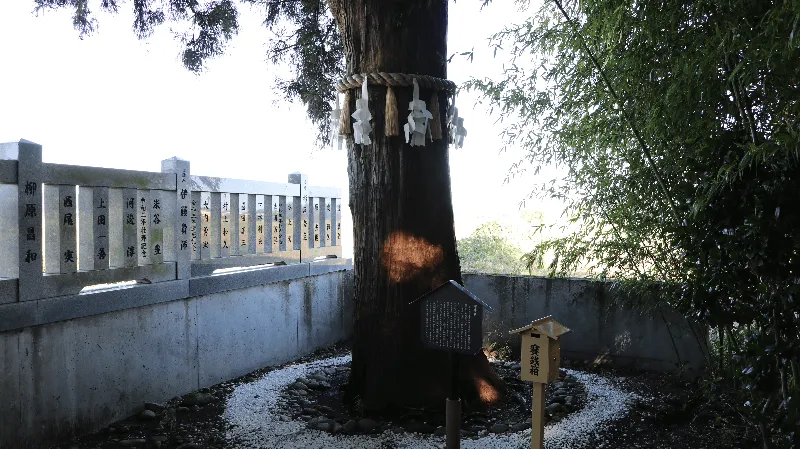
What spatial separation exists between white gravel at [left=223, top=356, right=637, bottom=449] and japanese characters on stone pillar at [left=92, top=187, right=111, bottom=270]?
1447 mm

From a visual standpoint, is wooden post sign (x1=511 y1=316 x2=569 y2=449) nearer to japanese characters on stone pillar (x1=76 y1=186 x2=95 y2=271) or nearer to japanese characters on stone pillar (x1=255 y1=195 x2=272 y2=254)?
japanese characters on stone pillar (x1=76 y1=186 x2=95 y2=271)

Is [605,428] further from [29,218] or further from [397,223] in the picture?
[29,218]

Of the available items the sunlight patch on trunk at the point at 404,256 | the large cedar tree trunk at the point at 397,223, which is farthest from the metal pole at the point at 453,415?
the sunlight patch on trunk at the point at 404,256

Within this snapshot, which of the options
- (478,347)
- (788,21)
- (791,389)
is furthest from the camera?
(478,347)

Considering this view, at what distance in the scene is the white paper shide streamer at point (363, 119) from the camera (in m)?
4.34

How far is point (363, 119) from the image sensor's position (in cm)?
435

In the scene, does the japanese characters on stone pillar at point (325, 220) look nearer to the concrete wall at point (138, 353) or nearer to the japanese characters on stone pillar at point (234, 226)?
the concrete wall at point (138, 353)

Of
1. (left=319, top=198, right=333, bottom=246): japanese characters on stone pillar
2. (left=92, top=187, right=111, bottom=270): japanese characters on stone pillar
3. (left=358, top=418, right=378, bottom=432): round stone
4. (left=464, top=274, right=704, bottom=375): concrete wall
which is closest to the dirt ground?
(left=358, top=418, right=378, bottom=432): round stone

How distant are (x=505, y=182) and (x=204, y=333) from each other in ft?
10.6

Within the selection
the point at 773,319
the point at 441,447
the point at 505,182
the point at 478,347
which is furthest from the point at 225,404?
the point at 773,319

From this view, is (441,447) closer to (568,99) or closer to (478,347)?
(478,347)

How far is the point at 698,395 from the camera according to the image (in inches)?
183

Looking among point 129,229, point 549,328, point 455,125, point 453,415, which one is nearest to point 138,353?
point 129,229

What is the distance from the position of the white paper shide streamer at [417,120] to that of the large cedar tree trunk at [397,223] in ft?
0.56
